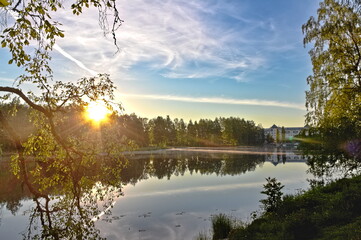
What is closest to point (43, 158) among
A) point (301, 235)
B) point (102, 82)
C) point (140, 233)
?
point (102, 82)

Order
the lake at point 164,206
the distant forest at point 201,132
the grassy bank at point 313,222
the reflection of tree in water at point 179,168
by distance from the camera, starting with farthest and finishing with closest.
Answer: the distant forest at point 201,132, the reflection of tree in water at point 179,168, the lake at point 164,206, the grassy bank at point 313,222

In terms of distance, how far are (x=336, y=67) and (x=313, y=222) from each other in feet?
50.4

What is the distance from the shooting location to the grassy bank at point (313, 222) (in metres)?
9.08

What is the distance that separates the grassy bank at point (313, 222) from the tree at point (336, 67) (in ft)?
27.8

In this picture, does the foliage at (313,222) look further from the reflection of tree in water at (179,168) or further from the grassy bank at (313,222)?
the reflection of tree in water at (179,168)

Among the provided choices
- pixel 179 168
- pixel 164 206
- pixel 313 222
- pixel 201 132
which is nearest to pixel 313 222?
pixel 313 222

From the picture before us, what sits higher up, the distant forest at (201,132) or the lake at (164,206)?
the distant forest at (201,132)

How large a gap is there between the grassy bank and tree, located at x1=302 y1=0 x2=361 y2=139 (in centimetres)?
847

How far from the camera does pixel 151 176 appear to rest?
3441 centimetres

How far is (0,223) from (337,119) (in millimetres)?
22742

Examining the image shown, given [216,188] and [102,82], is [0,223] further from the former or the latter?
[216,188]

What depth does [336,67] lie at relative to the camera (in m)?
21.2

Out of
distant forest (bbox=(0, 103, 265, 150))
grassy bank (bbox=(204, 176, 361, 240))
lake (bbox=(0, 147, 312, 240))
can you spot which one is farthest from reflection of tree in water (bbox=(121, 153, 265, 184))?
distant forest (bbox=(0, 103, 265, 150))

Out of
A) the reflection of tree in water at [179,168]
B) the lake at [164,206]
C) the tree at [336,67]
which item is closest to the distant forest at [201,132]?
the reflection of tree in water at [179,168]
